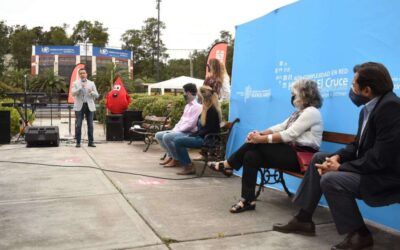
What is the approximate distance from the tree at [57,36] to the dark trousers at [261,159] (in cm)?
8394

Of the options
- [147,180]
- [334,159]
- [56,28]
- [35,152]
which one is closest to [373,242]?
[334,159]

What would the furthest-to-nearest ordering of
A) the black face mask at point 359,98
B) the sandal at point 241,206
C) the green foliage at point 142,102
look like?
the green foliage at point 142,102
the sandal at point 241,206
the black face mask at point 359,98

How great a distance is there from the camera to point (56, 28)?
8606 cm

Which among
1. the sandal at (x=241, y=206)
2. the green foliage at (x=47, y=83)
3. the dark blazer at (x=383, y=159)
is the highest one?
the green foliage at (x=47, y=83)

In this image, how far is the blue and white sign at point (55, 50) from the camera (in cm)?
6652

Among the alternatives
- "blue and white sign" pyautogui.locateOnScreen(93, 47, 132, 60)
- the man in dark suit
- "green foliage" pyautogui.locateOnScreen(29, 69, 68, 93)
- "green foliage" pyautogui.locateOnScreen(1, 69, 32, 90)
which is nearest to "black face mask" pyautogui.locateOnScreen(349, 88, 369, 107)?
the man in dark suit

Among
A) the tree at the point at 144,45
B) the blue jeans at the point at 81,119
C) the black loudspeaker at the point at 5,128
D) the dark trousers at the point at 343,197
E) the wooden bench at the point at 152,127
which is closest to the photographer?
the dark trousers at the point at 343,197

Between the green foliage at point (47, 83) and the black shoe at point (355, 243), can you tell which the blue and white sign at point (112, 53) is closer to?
the green foliage at point (47, 83)

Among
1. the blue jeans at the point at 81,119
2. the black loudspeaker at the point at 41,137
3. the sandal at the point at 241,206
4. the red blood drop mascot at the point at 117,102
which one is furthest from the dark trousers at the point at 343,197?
the red blood drop mascot at the point at 117,102

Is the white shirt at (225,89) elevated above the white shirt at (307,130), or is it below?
above

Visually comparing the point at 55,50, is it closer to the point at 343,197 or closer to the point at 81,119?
the point at 81,119

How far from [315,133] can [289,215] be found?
85 cm

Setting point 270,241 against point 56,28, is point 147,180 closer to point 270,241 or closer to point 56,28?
point 270,241

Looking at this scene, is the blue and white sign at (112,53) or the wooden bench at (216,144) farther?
the blue and white sign at (112,53)
